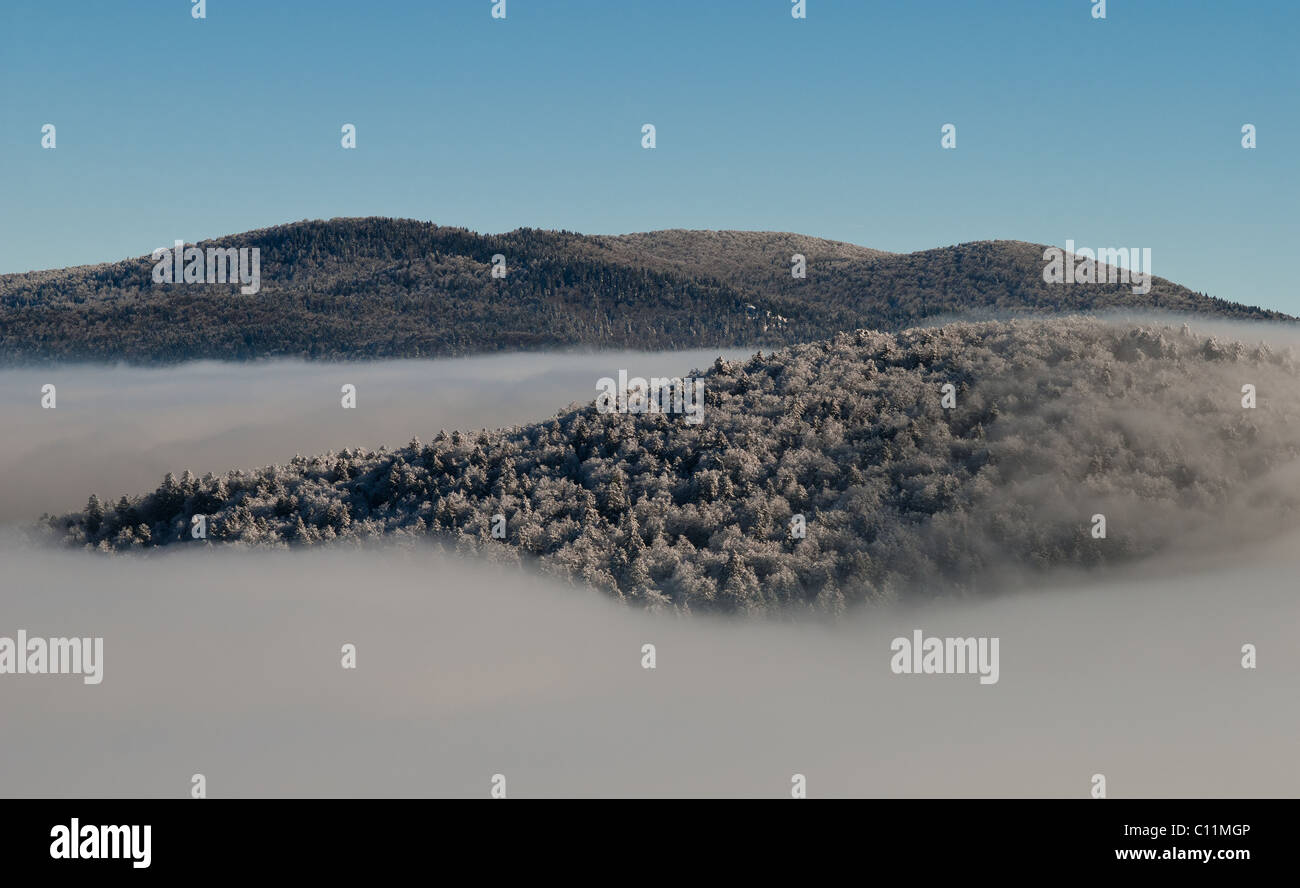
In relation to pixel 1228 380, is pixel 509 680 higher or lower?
lower

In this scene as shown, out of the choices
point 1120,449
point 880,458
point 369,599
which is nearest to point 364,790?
point 369,599

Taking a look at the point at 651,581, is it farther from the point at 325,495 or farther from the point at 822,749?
the point at 325,495

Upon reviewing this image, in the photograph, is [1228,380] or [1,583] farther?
[1,583]

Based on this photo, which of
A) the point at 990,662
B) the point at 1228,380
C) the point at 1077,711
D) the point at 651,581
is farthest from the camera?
the point at 1228,380

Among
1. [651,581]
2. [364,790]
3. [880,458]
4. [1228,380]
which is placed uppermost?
[1228,380]

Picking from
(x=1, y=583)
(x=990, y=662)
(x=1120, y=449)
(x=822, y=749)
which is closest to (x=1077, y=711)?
(x=990, y=662)

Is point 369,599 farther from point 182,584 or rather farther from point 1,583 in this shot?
point 1,583

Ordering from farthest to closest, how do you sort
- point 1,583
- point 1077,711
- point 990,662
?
1. point 1,583
2. point 990,662
3. point 1077,711
